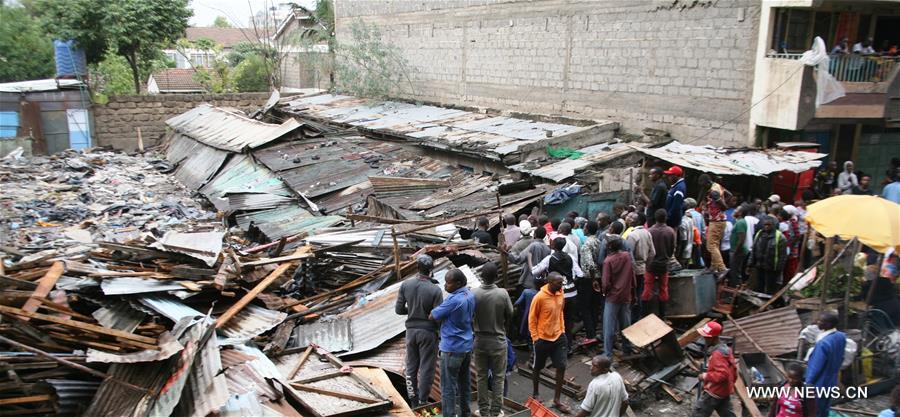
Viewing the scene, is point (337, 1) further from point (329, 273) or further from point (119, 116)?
point (329, 273)

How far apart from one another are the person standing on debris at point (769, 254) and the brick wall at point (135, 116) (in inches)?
912

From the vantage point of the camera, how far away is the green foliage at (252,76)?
3338 cm

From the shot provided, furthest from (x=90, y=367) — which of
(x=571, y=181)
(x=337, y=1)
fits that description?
(x=337, y=1)

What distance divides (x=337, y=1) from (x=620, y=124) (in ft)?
60.9

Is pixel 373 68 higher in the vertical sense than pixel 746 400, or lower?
higher

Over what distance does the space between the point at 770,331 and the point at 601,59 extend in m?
9.84

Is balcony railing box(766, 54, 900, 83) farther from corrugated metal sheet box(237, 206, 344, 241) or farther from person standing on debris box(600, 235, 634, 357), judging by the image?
corrugated metal sheet box(237, 206, 344, 241)

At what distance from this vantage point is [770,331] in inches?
312

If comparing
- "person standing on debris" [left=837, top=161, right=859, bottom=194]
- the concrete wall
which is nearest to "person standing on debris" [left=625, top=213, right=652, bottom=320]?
"person standing on debris" [left=837, top=161, right=859, bottom=194]

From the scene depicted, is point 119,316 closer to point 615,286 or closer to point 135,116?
point 615,286

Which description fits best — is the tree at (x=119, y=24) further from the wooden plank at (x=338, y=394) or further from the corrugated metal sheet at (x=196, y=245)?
the wooden plank at (x=338, y=394)

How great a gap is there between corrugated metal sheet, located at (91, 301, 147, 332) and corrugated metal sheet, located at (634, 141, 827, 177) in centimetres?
888

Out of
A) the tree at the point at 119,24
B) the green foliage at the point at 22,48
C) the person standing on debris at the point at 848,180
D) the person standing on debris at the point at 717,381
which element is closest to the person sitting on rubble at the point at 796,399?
the person standing on debris at the point at 717,381

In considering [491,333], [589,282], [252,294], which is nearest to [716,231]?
[589,282]
